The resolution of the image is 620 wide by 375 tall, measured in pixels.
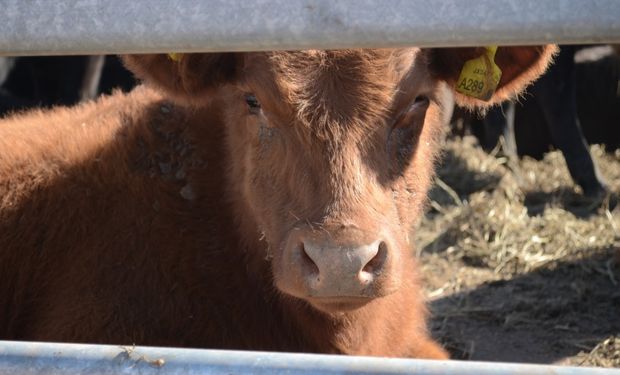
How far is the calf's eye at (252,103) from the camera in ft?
10.9

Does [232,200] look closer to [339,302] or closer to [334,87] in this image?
[334,87]

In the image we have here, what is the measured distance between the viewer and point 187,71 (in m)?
3.36

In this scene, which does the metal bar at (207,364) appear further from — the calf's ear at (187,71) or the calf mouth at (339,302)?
the calf's ear at (187,71)

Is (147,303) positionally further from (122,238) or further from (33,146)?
(33,146)

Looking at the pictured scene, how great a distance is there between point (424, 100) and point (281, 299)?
95cm

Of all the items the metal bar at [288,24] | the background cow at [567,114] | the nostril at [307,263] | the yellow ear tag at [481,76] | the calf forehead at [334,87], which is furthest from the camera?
the background cow at [567,114]

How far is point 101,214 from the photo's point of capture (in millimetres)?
3641

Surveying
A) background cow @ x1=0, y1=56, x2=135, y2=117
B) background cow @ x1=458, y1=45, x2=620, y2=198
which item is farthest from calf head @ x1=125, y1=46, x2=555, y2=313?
background cow @ x1=0, y1=56, x2=135, y2=117

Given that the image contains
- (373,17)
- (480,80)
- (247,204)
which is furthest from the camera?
(247,204)

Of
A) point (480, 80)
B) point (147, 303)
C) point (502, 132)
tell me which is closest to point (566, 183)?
point (502, 132)

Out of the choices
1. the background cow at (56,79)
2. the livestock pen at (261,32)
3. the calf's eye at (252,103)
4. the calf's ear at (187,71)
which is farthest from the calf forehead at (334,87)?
the background cow at (56,79)

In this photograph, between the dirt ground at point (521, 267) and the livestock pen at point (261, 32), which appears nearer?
the livestock pen at point (261, 32)

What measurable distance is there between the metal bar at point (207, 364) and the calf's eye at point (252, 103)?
180 centimetres

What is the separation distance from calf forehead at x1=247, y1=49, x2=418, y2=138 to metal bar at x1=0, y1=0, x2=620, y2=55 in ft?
4.68
